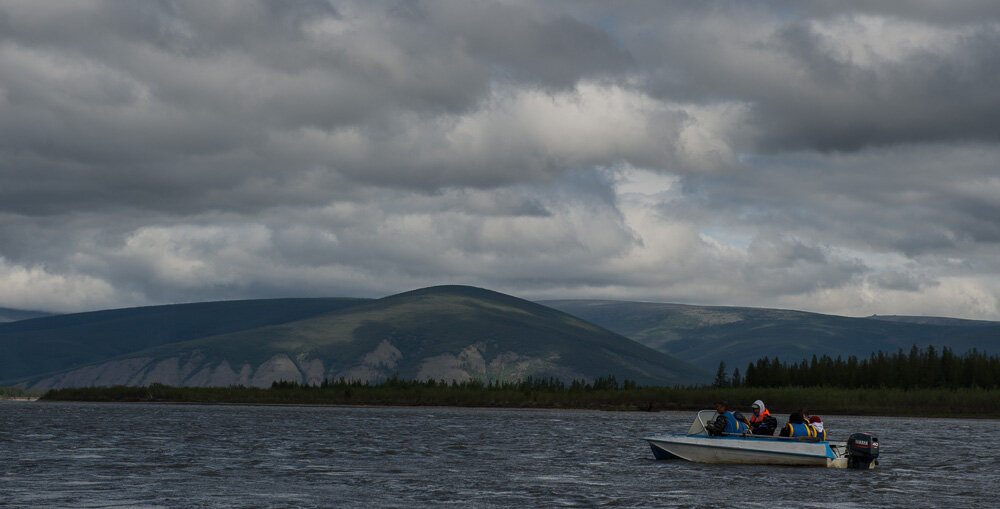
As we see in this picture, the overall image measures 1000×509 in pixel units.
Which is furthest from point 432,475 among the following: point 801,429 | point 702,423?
point 801,429

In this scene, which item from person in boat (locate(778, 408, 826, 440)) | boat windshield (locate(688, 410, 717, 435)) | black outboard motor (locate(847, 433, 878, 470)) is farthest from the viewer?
boat windshield (locate(688, 410, 717, 435))

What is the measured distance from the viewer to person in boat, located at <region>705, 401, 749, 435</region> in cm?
7156

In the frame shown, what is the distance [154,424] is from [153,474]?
73981mm

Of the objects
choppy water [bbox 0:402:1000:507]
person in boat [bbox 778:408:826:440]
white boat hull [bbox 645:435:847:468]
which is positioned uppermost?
person in boat [bbox 778:408:826:440]

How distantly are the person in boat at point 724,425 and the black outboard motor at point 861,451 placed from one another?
679 cm

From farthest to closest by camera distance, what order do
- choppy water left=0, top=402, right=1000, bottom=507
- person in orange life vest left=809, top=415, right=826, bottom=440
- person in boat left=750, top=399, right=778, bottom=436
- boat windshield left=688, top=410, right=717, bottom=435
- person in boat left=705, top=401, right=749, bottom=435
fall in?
1. boat windshield left=688, top=410, right=717, bottom=435
2. person in boat left=705, top=401, right=749, bottom=435
3. person in boat left=750, top=399, right=778, bottom=436
4. person in orange life vest left=809, top=415, right=826, bottom=440
5. choppy water left=0, top=402, right=1000, bottom=507

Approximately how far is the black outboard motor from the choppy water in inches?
61.2

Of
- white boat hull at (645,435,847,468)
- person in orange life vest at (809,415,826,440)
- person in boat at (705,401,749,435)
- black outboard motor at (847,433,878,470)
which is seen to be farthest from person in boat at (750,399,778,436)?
black outboard motor at (847,433,878,470)

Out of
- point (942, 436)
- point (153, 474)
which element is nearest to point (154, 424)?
point (153, 474)

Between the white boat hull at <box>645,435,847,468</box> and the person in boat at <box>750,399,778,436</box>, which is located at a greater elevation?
the person in boat at <box>750,399,778,436</box>

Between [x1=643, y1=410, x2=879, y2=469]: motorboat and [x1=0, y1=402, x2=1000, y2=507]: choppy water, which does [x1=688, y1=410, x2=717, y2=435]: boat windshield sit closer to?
[x1=643, y1=410, x2=879, y2=469]: motorboat

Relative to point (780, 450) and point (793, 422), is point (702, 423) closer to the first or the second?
point (780, 450)

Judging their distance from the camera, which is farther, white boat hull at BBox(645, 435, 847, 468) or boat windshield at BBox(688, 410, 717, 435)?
boat windshield at BBox(688, 410, 717, 435)

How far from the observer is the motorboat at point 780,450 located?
69.6 m
